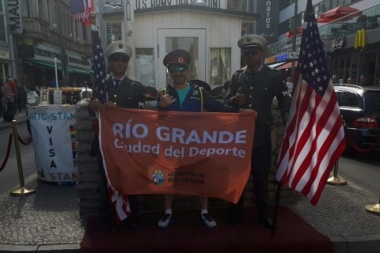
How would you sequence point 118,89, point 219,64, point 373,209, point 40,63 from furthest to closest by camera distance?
point 40,63
point 219,64
point 373,209
point 118,89

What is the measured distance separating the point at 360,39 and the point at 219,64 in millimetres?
14506

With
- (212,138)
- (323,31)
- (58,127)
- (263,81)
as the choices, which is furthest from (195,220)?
(323,31)

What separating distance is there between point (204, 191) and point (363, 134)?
544cm

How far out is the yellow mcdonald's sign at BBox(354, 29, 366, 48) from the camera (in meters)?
18.0

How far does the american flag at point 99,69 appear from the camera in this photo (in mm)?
3576

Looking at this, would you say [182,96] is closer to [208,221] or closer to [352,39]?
[208,221]

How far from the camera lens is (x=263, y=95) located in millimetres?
3793

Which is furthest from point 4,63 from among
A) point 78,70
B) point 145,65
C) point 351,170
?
point 351,170

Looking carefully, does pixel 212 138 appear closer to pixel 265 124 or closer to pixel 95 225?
pixel 265 124

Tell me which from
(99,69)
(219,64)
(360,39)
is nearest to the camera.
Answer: (99,69)

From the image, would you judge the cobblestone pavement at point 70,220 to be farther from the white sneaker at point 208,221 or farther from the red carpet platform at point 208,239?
the white sneaker at point 208,221

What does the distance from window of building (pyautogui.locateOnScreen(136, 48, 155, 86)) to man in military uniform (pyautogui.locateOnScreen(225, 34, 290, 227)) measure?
9.41 ft

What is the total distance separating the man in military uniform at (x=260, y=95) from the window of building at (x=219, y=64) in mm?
2656

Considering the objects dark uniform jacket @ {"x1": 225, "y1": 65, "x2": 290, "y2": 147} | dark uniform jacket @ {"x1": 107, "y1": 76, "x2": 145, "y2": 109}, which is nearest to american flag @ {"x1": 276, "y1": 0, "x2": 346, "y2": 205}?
dark uniform jacket @ {"x1": 225, "y1": 65, "x2": 290, "y2": 147}
